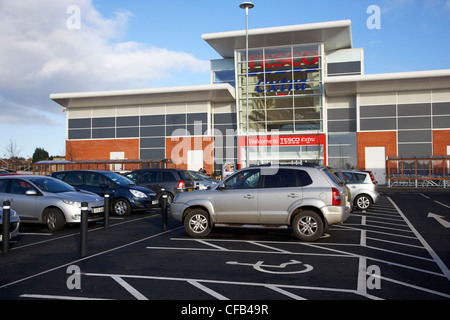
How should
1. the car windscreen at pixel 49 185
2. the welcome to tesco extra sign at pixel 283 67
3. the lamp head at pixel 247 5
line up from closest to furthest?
the car windscreen at pixel 49 185 < the lamp head at pixel 247 5 < the welcome to tesco extra sign at pixel 283 67

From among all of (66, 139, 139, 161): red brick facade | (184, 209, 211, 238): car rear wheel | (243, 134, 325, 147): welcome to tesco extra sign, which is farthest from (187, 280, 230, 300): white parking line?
(66, 139, 139, 161): red brick facade

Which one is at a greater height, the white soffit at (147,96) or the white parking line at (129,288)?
the white soffit at (147,96)

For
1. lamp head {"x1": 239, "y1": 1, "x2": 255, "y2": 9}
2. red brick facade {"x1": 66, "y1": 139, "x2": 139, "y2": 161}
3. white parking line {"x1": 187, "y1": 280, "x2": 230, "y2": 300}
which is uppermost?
lamp head {"x1": 239, "y1": 1, "x2": 255, "y2": 9}

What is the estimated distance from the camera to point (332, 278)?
609 cm

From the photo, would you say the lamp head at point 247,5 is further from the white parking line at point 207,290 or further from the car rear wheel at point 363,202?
the white parking line at point 207,290

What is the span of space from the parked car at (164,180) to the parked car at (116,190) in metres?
1.92

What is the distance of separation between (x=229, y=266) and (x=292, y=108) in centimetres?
3263

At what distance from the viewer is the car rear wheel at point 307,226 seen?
901cm

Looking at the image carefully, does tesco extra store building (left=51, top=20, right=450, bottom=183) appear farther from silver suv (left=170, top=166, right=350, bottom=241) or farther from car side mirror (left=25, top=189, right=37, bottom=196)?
silver suv (left=170, top=166, right=350, bottom=241)

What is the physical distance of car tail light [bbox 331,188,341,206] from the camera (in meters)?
8.90

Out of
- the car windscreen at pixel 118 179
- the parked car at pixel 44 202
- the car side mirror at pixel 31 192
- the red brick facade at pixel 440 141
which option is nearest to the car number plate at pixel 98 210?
the parked car at pixel 44 202

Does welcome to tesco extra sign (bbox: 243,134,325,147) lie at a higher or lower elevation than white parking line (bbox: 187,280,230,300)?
higher

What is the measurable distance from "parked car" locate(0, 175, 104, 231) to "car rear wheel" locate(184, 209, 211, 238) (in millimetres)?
3040

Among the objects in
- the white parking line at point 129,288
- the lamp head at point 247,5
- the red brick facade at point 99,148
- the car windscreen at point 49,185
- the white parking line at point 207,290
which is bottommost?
the white parking line at point 129,288
